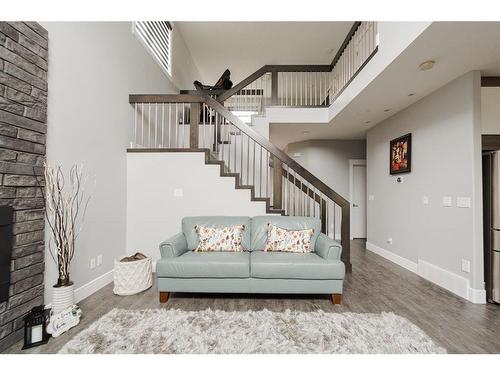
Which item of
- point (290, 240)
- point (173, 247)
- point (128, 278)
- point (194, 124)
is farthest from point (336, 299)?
point (194, 124)

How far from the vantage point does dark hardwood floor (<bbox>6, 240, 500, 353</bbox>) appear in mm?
1883

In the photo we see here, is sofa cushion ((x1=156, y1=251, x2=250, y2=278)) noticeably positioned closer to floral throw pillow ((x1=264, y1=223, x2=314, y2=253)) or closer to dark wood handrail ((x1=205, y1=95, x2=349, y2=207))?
floral throw pillow ((x1=264, y1=223, x2=314, y2=253))

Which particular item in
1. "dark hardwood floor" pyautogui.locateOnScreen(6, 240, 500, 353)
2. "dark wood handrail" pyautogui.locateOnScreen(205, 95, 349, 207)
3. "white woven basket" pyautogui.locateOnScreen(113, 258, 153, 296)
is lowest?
"dark hardwood floor" pyautogui.locateOnScreen(6, 240, 500, 353)

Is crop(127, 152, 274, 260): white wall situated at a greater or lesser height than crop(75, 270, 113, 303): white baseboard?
greater

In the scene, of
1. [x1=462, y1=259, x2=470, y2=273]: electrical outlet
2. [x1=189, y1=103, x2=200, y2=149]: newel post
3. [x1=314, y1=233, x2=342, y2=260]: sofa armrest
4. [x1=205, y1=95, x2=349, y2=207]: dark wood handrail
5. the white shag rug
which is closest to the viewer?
the white shag rug

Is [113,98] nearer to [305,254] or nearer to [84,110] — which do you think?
[84,110]

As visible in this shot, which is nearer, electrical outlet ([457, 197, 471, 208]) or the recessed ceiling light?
the recessed ceiling light

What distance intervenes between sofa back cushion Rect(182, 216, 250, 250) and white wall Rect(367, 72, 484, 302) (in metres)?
2.50

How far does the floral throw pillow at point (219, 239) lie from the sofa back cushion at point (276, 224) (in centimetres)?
22

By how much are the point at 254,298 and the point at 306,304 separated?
549mm

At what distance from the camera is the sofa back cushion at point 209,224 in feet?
9.91

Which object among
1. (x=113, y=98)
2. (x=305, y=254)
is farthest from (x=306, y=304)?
(x=113, y=98)

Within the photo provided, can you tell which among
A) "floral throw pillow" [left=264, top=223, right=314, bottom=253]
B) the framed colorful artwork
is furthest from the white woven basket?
the framed colorful artwork

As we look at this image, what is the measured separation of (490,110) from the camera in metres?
2.79
